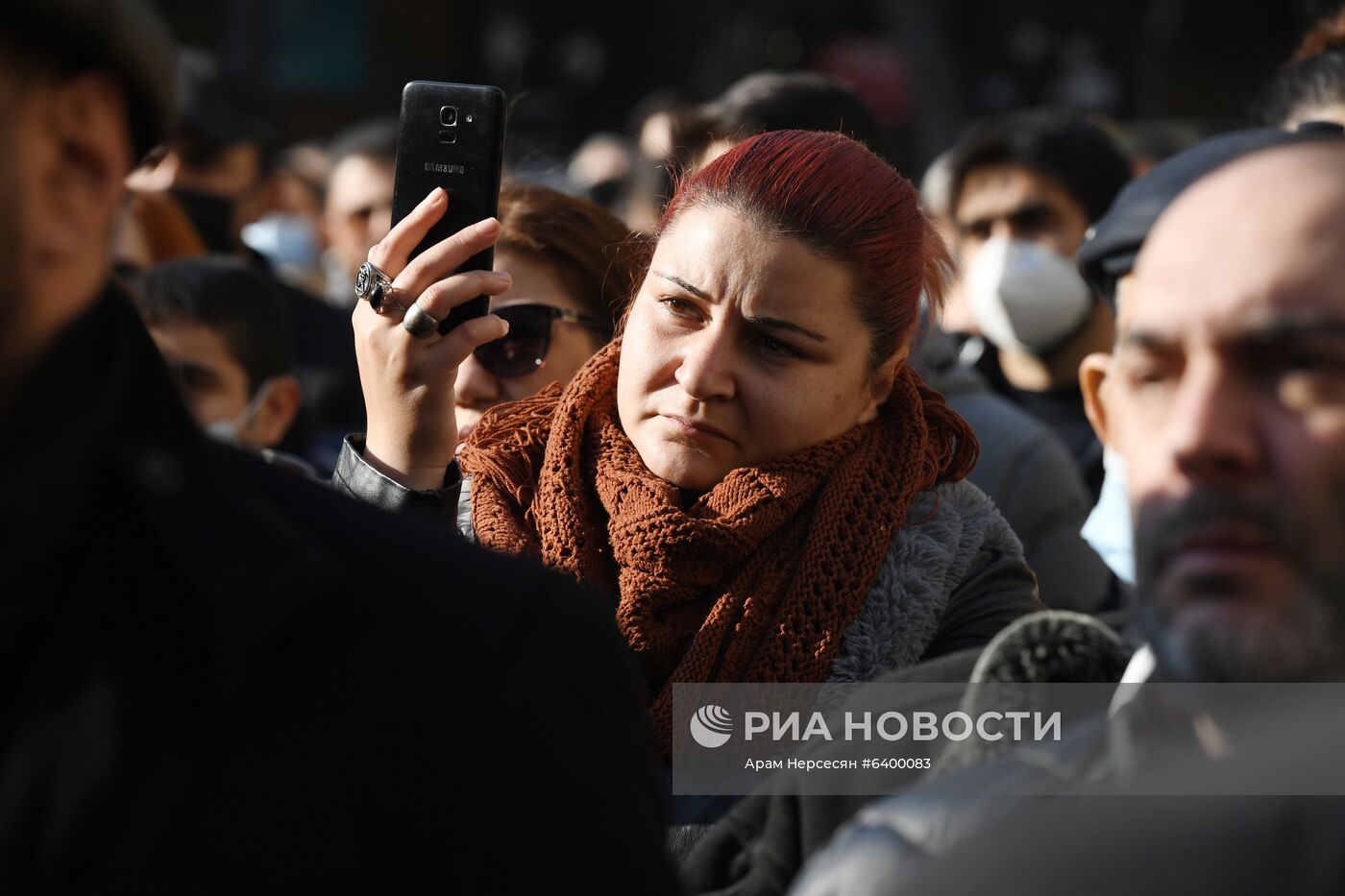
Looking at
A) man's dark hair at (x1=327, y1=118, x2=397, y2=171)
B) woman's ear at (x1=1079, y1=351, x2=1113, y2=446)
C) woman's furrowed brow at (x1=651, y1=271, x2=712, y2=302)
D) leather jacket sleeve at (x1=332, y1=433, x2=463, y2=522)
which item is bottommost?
man's dark hair at (x1=327, y1=118, x2=397, y2=171)

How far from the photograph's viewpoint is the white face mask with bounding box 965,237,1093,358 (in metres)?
4.39

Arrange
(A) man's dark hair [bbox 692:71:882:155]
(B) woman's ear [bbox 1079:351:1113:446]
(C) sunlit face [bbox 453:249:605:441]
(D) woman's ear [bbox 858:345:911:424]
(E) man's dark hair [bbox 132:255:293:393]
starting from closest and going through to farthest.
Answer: (B) woman's ear [bbox 1079:351:1113:446] < (D) woman's ear [bbox 858:345:911:424] < (C) sunlit face [bbox 453:249:605:441] < (A) man's dark hair [bbox 692:71:882:155] < (E) man's dark hair [bbox 132:255:293:393]

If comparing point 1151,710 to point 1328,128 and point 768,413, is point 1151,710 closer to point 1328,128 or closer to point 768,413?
point 768,413

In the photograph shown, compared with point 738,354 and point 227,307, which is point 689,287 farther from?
point 227,307

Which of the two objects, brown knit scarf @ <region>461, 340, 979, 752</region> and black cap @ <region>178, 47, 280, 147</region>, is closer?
brown knit scarf @ <region>461, 340, 979, 752</region>

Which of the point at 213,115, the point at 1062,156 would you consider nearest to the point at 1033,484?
the point at 1062,156

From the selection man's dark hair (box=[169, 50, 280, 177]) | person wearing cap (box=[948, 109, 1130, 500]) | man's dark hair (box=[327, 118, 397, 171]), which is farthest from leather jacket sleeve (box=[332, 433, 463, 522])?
man's dark hair (box=[327, 118, 397, 171])

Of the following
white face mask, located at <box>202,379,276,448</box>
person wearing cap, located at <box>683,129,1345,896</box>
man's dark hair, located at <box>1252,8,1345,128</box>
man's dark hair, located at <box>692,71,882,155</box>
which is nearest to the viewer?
person wearing cap, located at <box>683,129,1345,896</box>

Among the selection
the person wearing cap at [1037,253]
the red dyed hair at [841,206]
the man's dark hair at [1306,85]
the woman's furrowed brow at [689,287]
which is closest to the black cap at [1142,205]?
the red dyed hair at [841,206]

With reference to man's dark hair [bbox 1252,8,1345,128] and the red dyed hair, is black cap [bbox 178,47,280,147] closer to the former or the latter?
the red dyed hair

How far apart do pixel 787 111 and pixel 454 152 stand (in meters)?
1.41

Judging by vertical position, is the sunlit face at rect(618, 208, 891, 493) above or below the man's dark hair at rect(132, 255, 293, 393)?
above

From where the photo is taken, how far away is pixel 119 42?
4.33 ft

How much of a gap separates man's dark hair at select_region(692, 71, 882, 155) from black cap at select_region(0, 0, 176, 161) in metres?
2.31
